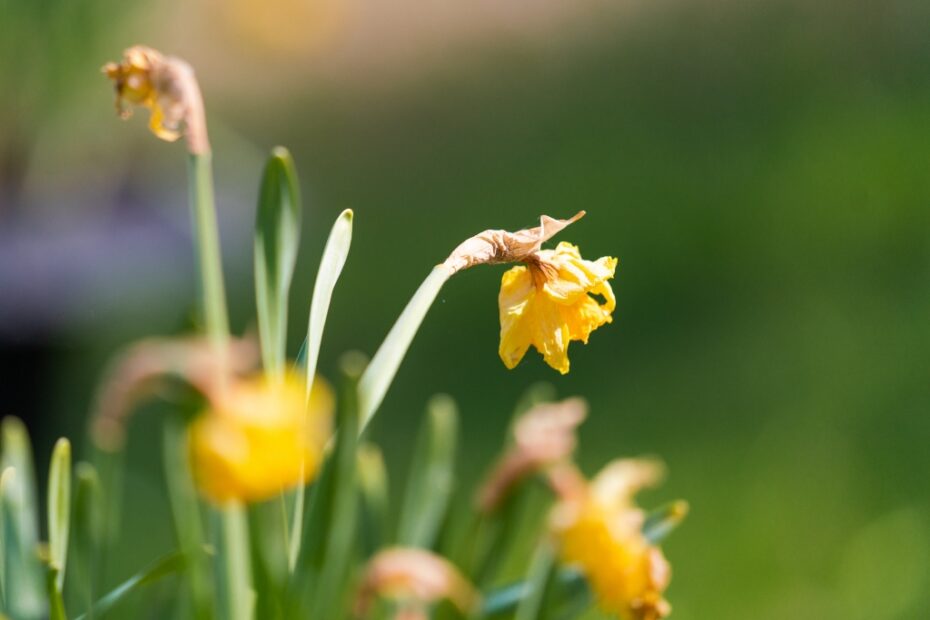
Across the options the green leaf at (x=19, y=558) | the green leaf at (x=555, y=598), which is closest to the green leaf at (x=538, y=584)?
the green leaf at (x=555, y=598)

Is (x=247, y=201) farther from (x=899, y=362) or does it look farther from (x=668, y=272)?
(x=899, y=362)

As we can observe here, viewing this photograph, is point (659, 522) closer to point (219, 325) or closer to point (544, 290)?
point (544, 290)

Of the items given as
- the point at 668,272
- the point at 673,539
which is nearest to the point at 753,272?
the point at 668,272

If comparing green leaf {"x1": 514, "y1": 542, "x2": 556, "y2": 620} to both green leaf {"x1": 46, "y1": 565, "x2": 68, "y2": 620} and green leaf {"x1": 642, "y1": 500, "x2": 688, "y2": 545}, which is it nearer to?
green leaf {"x1": 642, "y1": 500, "x2": 688, "y2": 545}

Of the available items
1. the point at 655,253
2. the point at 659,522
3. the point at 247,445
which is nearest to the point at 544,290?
the point at 659,522

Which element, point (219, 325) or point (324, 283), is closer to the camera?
point (219, 325)

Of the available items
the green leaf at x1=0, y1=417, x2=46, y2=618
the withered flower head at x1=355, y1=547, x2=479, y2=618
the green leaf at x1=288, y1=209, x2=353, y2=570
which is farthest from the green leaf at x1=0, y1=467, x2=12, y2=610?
the withered flower head at x1=355, y1=547, x2=479, y2=618

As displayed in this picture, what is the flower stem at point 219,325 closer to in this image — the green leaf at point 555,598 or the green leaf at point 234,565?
the green leaf at point 234,565
